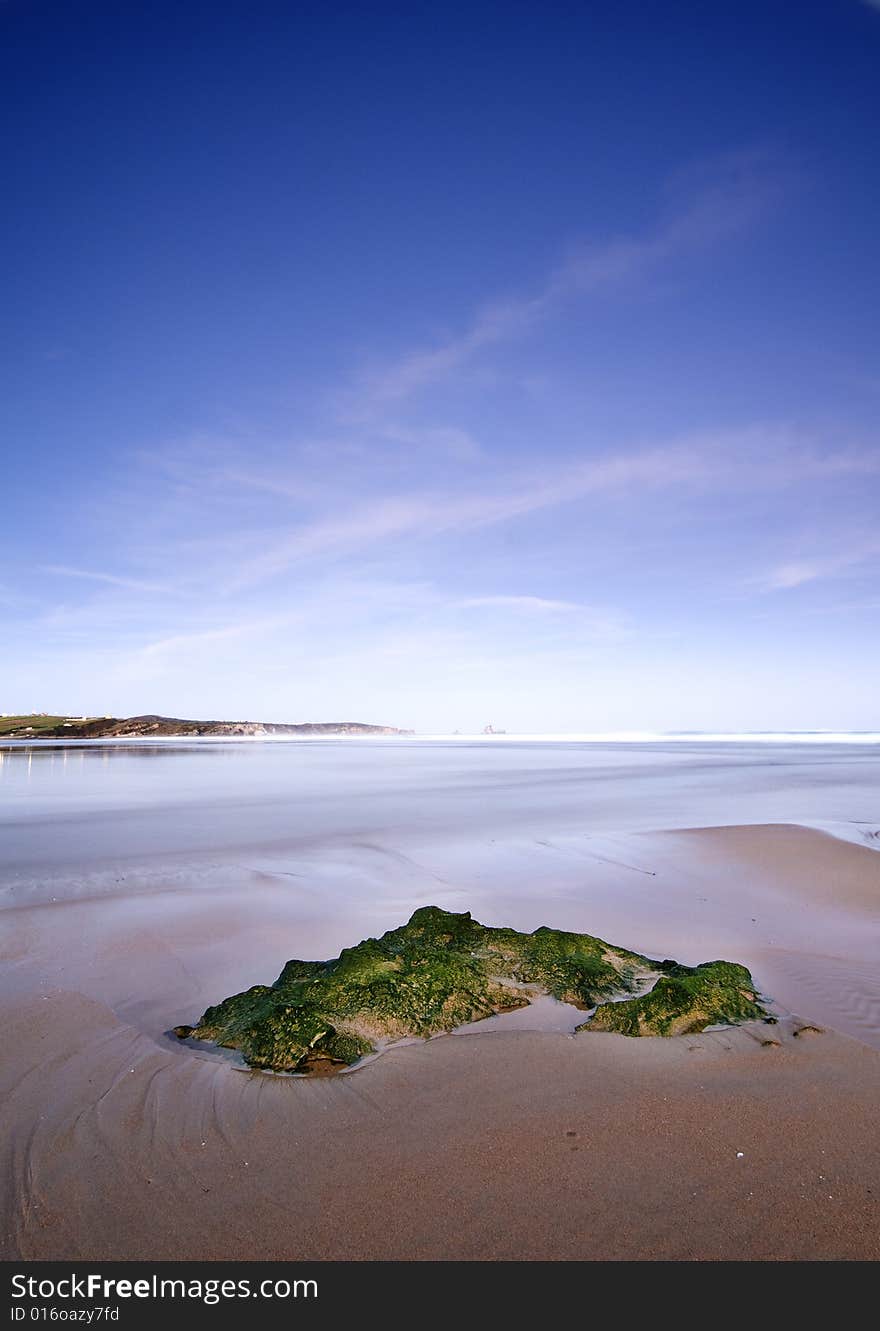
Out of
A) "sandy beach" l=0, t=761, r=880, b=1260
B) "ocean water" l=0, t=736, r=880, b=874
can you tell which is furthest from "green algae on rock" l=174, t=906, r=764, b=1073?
"ocean water" l=0, t=736, r=880, b=874

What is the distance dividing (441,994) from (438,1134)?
5.24ft

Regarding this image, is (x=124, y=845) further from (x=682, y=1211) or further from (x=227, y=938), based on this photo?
(x=682, y=1211)

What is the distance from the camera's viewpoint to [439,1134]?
364 cm

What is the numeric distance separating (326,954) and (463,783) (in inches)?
848

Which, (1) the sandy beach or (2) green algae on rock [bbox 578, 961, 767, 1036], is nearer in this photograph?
(1) the sandy beach

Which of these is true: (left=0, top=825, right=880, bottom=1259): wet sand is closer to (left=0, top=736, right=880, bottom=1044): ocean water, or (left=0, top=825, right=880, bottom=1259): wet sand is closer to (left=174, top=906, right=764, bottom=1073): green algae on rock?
(left=0, top=736, right=880, bottom=1044): ocean water

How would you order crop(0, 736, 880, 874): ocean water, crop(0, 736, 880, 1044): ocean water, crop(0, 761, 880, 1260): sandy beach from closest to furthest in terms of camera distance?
crop(0, 761, 880, 1260): sandy beach < crop(0, 736, 880, 1044): ocean water < crop(0, 736, 880, 874): ocean water

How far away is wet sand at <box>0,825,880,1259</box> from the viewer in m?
2.94

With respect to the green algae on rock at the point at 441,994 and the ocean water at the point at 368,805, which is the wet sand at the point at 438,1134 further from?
the ocean water at the point at 368,805

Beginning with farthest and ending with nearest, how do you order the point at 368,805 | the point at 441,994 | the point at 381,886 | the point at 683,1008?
1. the point at 368,805
2. the point at 381,886
3. the point at 441,994
4. the point at 683,1008

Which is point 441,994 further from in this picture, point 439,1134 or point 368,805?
point 368,805

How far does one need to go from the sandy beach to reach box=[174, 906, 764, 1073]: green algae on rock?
8.2 inches

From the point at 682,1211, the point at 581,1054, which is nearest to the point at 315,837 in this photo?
the point at 581,1054

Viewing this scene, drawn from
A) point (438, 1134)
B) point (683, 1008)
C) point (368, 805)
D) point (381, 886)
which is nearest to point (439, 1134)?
point (438, 1134)
